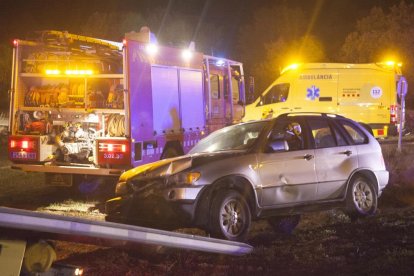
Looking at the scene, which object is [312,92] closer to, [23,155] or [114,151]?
[114,151]

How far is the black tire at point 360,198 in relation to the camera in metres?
8.47

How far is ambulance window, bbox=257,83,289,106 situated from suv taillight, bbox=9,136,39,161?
10367 mm

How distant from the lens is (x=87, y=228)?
12.0 ft

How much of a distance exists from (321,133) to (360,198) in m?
1.13

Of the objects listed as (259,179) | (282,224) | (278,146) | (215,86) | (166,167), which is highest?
(215,86)

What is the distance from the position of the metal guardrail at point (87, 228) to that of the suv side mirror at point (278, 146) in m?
2.70

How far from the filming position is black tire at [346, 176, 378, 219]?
27.8 feet

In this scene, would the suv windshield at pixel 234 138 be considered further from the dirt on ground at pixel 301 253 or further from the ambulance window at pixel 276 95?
the ambulance window at pixel 276 95

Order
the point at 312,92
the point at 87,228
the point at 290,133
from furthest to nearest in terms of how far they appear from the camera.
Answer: the point at 312,92 < the point at 290,133 < the point at 87,228

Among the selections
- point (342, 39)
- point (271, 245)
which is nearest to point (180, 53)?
point (271, 245)

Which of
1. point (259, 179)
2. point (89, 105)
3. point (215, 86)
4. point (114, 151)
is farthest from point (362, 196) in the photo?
point (215, 86)

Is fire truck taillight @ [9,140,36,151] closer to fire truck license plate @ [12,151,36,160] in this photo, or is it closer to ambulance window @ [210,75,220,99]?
fire truck license plate @ [12,151,36,160]

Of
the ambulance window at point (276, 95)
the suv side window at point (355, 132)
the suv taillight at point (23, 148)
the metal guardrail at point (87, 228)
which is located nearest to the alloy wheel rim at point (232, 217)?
the metal guardrail at point (87, 228)

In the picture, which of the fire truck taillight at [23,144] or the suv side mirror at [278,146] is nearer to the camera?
the suv side mirror at [278,146]
